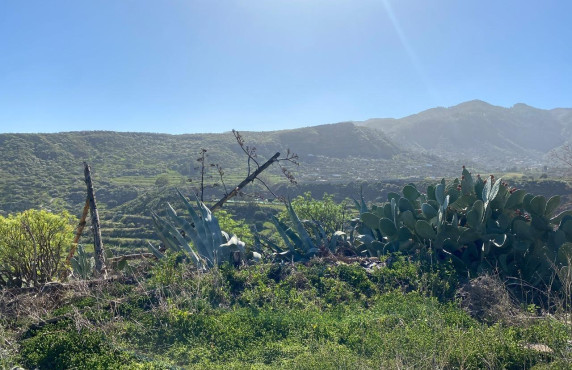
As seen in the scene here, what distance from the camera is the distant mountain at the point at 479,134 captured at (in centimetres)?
16000

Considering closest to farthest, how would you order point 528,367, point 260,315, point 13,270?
point 528,367 → point 260,315 → point 13,270

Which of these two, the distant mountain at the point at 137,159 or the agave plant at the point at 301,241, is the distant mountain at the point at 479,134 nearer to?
the distant mountain at the point at 137,159

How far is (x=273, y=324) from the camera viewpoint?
448cm

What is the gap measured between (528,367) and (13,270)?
578 centimetres

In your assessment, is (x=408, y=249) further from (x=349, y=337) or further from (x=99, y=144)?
(x=99, y=144)

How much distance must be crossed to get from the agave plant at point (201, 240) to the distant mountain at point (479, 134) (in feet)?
499

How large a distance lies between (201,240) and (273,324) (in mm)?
2398

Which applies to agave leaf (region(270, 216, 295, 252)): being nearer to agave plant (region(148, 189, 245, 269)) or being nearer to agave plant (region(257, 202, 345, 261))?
agave plant (region(257, 202, 345, 261))

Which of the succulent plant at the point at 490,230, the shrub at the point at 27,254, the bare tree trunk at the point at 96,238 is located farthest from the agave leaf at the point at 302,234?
the shrub at the point at 27,254

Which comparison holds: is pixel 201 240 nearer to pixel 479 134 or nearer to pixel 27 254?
pixel 27 254

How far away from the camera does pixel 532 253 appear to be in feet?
17.9

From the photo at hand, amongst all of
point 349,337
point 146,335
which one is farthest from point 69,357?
point 349,337

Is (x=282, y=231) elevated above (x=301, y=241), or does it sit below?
above

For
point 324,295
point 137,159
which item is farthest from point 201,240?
point 137,159
